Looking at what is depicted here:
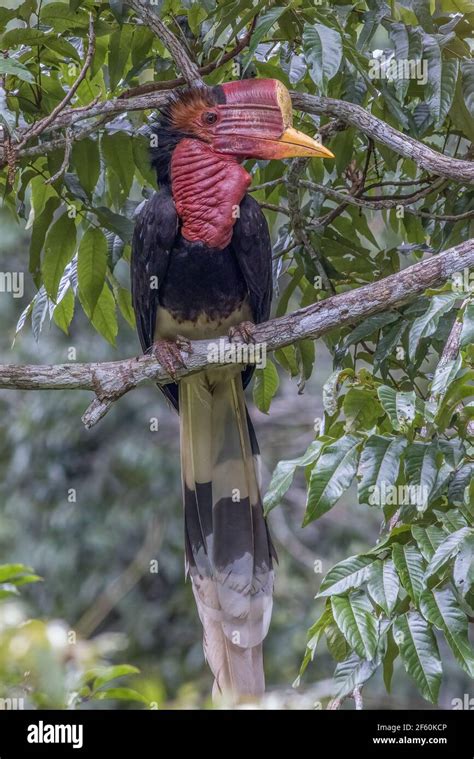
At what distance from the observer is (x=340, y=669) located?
208 centimetres

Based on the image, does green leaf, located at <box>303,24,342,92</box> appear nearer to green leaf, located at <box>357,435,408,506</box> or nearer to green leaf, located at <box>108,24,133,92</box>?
green leaf, located at <box>108,24,133,92</box>

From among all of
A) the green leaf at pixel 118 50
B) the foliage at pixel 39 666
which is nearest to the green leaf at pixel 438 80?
the green leaf at pixel 118 50

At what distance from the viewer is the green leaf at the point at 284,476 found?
218 centimetres

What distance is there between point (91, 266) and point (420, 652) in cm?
133

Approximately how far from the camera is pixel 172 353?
9.09 feet

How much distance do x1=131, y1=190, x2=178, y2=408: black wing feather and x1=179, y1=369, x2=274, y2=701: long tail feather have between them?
1.08ft

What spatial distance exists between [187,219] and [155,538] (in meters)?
3.06

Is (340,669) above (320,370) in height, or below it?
below

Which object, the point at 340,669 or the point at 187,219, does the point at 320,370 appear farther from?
the point at 340,669

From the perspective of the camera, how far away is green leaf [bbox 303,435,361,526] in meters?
2.07

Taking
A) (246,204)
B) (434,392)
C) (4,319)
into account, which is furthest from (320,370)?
(434,392)

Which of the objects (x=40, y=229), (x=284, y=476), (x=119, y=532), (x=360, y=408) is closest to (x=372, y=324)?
(x=360, y=408)
